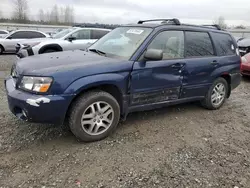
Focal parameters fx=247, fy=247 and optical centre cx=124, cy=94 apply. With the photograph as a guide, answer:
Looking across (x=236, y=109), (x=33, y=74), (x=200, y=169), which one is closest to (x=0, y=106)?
(x=33, y=74)

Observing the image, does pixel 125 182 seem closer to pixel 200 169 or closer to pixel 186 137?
pixel 200 169

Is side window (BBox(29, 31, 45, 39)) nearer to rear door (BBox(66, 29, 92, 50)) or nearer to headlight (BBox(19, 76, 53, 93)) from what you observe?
rear door (BBox(66, 29, 92, 50))

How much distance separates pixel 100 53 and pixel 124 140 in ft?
Result: 4.85

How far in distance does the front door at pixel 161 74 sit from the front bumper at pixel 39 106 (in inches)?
43.2

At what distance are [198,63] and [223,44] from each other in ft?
3.36

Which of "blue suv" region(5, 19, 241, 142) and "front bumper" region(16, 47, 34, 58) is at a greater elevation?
"blue suv" region(5, 19, 241, 142)

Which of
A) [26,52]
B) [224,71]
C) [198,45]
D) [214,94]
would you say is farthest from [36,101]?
[26,52]

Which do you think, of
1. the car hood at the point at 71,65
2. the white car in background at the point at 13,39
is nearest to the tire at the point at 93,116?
the car hood at the point at 71,65

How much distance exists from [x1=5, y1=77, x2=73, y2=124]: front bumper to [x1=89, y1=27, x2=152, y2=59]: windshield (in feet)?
3.97

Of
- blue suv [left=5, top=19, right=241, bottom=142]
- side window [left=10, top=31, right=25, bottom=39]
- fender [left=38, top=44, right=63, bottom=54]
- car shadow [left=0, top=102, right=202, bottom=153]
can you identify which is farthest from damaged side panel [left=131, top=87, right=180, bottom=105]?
side window [left=10, top=31, right=25, bottom=39]

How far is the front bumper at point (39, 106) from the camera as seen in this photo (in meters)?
3.00

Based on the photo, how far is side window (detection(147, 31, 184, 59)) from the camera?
398 centimetres

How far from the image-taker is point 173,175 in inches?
112

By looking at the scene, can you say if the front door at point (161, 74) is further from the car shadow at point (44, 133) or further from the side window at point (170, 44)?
the car shadow at point (44, 133)
